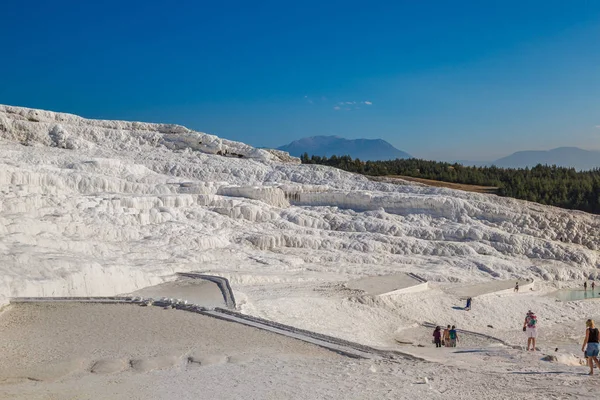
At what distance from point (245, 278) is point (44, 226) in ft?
23.5

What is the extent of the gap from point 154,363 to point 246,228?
58.3ft

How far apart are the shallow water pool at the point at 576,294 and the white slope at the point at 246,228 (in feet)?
3.43

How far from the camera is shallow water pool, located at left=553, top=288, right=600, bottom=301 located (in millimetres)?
22281

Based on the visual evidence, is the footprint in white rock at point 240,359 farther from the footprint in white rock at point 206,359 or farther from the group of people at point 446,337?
the group of people at point 446,337

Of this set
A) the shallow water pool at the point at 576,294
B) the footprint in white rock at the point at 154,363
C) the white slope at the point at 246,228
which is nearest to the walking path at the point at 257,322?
the white slope at the point at 246,228

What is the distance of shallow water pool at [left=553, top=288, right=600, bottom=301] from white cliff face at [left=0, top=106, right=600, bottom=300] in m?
1.23

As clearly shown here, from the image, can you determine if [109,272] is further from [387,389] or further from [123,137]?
[123,137]

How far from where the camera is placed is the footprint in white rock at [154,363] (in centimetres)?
881

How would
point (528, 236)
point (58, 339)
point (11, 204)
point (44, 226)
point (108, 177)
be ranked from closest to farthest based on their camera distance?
1. point (58, 339)
2. point (44, 226)
3. point (11, 204)
4. point (528, 236)
5. point (108, 177)

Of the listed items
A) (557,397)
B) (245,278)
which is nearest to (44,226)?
(245,278)

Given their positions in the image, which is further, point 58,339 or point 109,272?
point 109,272

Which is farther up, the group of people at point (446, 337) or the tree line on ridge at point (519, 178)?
the tree line on ridge at point (519, 178)

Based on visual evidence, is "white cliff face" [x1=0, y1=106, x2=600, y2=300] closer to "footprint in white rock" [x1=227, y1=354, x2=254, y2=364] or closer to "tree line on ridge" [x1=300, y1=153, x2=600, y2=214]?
"tree line on ridge" [x1=300, y1=153, x2=600, y2=214]

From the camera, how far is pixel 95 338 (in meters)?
10.3
